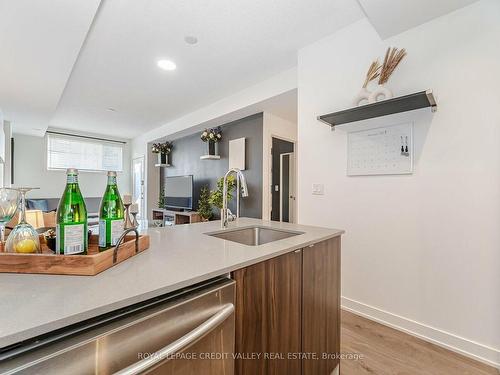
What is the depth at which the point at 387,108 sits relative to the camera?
1.82 metres

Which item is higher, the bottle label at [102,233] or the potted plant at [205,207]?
the bottle label at [102,233]

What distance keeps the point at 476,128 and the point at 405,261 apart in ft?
3.37

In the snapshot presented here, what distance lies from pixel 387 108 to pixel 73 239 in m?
2.02

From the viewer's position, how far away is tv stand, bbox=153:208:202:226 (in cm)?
464

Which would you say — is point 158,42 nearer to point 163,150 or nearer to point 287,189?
point 287,189

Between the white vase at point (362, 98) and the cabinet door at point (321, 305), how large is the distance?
47.9 inches

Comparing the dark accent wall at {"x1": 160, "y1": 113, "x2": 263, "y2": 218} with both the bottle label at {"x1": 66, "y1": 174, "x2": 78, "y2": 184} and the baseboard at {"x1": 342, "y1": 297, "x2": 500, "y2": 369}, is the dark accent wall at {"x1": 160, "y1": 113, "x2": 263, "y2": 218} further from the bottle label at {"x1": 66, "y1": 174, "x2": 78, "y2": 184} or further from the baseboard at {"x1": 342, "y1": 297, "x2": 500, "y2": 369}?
the bottle label at {"x1": 66, "y1": 174, "x2": 78, "y2": 184}

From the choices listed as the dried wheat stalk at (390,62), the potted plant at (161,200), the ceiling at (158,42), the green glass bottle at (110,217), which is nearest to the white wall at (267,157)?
the ceiling at (158,42)

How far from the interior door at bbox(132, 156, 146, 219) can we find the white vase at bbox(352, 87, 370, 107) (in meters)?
5.87

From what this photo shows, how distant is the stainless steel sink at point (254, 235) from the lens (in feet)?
5.02

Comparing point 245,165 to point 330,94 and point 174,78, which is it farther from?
point 330,94

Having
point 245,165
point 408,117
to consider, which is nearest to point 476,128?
point 408,117

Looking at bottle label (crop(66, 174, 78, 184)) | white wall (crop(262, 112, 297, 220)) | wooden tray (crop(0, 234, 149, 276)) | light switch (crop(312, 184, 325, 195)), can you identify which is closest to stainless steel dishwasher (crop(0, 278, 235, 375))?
wooden tray (crop(0, 234, 149, 276))

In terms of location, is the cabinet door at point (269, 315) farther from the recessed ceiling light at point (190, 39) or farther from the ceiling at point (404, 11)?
the recessed ceiling light at point (190, 39)
